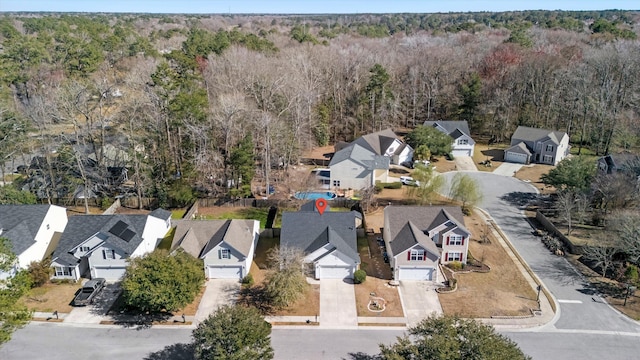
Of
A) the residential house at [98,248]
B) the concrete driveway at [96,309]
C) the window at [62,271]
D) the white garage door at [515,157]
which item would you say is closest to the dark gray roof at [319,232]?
the residential house at [98,248]

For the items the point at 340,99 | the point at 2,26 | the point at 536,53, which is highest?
the point at 2,26

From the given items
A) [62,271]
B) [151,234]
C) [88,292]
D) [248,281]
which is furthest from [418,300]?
[62,271]

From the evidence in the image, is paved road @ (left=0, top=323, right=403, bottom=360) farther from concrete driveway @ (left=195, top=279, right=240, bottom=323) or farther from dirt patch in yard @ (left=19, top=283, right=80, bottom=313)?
concrete driveway @ (left=195, top=279, right=240, bottom=323)

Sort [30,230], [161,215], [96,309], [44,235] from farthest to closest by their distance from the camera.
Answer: [161,215]
[44,235]
[30,230]
[96,309]

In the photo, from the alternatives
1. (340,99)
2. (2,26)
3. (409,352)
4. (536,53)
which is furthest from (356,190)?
(2,26)

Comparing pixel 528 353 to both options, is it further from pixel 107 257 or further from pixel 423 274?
pixel 107 257

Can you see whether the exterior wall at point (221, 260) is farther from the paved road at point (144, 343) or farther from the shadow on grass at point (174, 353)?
the shadow on grass at point (174, 353)

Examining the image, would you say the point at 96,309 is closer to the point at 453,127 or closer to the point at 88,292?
the point at 88,292
